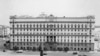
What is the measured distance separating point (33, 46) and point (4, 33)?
46871 millimetres

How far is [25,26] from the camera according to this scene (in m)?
56.3

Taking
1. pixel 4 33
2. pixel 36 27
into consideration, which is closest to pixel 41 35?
pixel 36 27

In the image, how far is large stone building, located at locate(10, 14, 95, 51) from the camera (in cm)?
5525

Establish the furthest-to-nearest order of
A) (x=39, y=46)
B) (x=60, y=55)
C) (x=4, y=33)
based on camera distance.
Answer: (x=4, y=33), (x=39, y=46), (x=60, y=55)

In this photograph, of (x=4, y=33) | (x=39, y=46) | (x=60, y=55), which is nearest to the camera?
(x=60, y=55)

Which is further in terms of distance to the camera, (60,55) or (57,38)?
(57,38)

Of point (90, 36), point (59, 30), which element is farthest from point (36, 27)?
point (90, 36)

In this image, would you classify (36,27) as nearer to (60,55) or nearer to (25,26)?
(25,26)

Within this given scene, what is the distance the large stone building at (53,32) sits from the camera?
55250mm

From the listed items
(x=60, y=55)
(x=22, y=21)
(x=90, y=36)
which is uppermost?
(x=22, y=21)

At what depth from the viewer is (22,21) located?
184ft

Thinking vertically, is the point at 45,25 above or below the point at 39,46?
above

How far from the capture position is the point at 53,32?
55625 millimetres

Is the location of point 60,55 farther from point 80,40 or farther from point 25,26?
point 25,26
